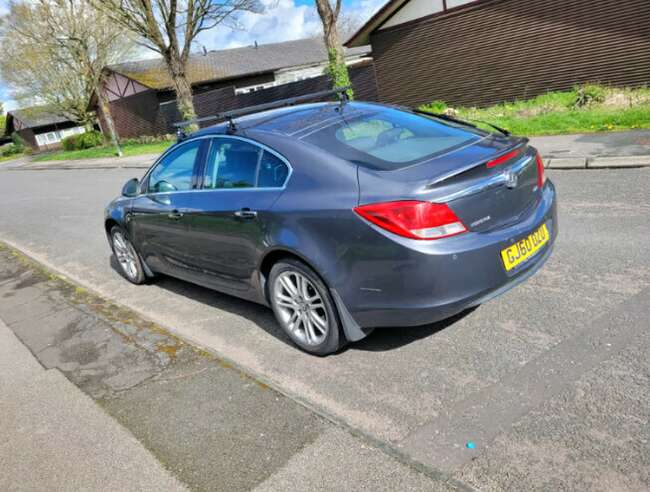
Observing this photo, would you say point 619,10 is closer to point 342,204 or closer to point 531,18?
point 531,18

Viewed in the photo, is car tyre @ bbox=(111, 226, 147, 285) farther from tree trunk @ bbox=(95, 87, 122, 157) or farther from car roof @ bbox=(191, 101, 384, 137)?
tree trunk @ bbox=(95, 87, 122, 157)

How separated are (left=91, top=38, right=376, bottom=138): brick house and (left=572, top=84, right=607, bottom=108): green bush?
17.8m

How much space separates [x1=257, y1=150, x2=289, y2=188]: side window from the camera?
382cm

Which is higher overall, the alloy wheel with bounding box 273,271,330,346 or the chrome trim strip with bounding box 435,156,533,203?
the chrome trim strip with bounding box 435,156,533,203

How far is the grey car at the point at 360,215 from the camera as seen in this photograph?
10.5 feet

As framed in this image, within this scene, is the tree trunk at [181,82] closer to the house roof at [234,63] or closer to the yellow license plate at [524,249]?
the house roof at [234,63]

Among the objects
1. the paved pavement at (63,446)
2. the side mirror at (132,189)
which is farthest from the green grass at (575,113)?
the paved pavement at (63,446)

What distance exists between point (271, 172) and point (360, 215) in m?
0.94

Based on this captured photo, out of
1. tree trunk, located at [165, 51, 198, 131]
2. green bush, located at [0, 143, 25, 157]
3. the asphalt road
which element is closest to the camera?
the asphalt road

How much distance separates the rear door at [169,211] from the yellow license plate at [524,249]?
260 cm

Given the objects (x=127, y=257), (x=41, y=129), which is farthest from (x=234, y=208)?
(x=41, y=129)

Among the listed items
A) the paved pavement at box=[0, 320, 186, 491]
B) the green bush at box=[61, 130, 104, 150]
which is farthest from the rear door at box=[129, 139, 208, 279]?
the green bush at box=[61, 130, 104, 150]

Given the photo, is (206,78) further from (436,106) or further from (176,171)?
(176,171)

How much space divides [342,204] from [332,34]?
14.5 m
